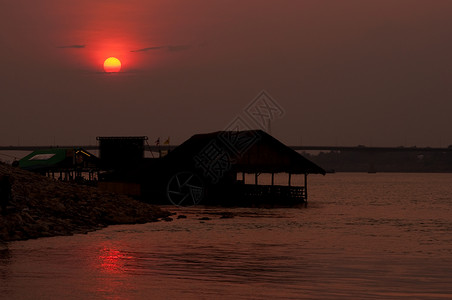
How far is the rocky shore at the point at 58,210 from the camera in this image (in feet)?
103

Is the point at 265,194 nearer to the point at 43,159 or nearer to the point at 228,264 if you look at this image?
the point at 43,159

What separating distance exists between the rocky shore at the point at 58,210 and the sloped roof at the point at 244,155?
15282 mm

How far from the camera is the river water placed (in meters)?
17.3

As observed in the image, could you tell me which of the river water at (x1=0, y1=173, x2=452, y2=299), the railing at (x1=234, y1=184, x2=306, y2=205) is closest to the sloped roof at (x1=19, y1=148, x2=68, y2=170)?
the railing at (x1=234, y1=184, x2=306, y2=205)

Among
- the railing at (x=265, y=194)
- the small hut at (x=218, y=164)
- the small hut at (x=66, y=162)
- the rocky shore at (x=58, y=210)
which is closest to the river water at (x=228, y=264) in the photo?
the rocky shore at (x=58, y=210)

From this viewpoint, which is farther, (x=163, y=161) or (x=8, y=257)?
(x=163, y=161)

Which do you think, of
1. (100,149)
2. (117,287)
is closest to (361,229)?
(117,287)

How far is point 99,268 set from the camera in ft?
70.8

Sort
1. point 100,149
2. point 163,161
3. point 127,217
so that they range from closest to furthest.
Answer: point 127,217
point 163,161
point 100,149

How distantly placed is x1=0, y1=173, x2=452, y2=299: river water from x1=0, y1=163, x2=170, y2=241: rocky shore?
125 centimetres

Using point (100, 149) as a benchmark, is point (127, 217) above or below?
below

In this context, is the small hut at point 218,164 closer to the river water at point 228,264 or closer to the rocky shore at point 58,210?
the rocky shore at point 58,210

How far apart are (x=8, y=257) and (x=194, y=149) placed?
127 feet

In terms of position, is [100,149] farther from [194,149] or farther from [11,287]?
[11,287]
